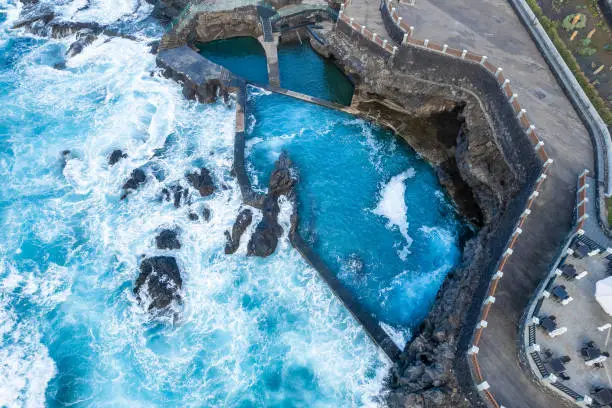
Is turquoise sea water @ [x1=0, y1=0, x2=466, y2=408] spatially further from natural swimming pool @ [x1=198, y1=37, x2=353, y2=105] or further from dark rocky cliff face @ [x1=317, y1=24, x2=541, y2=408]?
natural swimming pool @ [x1=198, y1=37, x2=353, y2=105]

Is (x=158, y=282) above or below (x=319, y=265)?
below

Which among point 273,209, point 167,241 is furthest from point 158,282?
point 273,209

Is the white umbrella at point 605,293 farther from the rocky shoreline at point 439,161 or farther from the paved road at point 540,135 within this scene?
the rocky shoreline at point 439,161

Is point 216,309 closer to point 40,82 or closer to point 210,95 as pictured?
point 210,95

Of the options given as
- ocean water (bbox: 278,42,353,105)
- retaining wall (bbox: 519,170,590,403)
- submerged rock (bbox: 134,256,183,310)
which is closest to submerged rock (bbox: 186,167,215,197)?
submerged rock (bbox: 134,256,183,310)

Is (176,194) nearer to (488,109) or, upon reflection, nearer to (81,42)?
(81,42)
